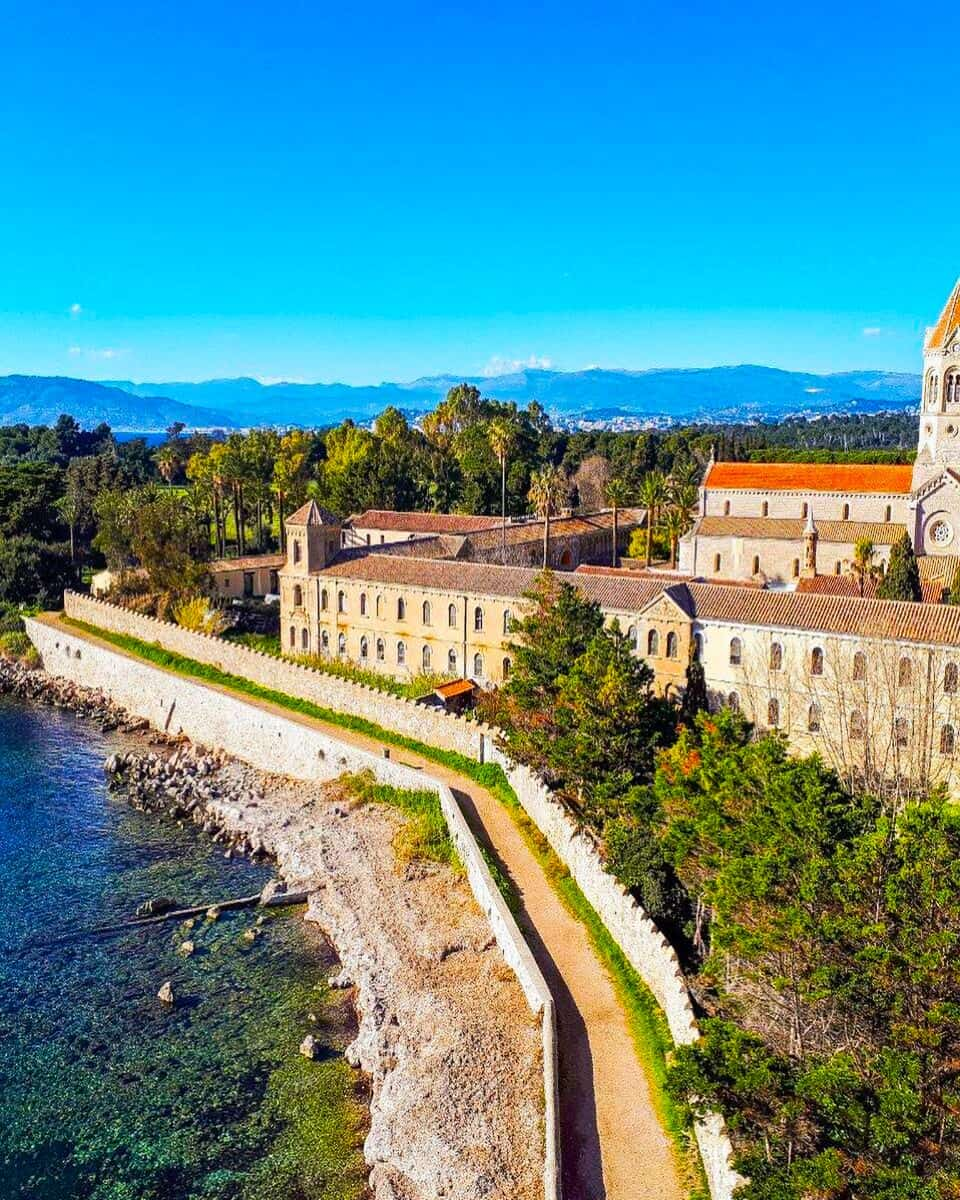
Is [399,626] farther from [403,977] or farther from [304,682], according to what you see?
[403,977]

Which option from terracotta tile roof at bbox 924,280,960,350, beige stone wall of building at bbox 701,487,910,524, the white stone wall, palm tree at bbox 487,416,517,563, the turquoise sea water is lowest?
the turquoise sea water

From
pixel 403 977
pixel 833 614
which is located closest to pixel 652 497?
pixel 833 614

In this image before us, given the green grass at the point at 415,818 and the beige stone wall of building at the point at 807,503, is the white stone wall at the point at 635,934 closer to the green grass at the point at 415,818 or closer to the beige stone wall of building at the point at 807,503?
the green grass at the point at 415,818

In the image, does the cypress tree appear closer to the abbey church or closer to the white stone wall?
the abbey church

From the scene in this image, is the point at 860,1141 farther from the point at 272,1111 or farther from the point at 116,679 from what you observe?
the point at 116,679

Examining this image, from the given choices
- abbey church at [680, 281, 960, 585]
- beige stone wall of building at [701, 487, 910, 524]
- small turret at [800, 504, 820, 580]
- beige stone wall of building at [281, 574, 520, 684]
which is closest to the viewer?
beige stone wall of building at [281, 574, 520, 684]

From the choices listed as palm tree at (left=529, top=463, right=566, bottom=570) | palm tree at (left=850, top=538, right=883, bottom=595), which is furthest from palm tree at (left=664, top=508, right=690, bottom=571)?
palm tree at (left=850, top=538, right=883, bottom=595)

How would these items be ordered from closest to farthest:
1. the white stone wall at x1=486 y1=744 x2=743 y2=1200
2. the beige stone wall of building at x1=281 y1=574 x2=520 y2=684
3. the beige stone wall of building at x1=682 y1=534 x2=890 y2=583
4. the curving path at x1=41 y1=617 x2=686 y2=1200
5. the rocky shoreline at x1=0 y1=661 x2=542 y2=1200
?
the white stone wall at x1=486 y1=744 x2=743 y2=1200
the curving path at x1=41 y1=617 x2=686 y2=1200
the rocky shoreline at x1=0 y1=661 x2=542 y2=1200
the beige stone wall of building at x1=281 y1=574 x2=520 y2=684
the beige stone wall of building at x1=682 y1=534 x2=890 y2=583
